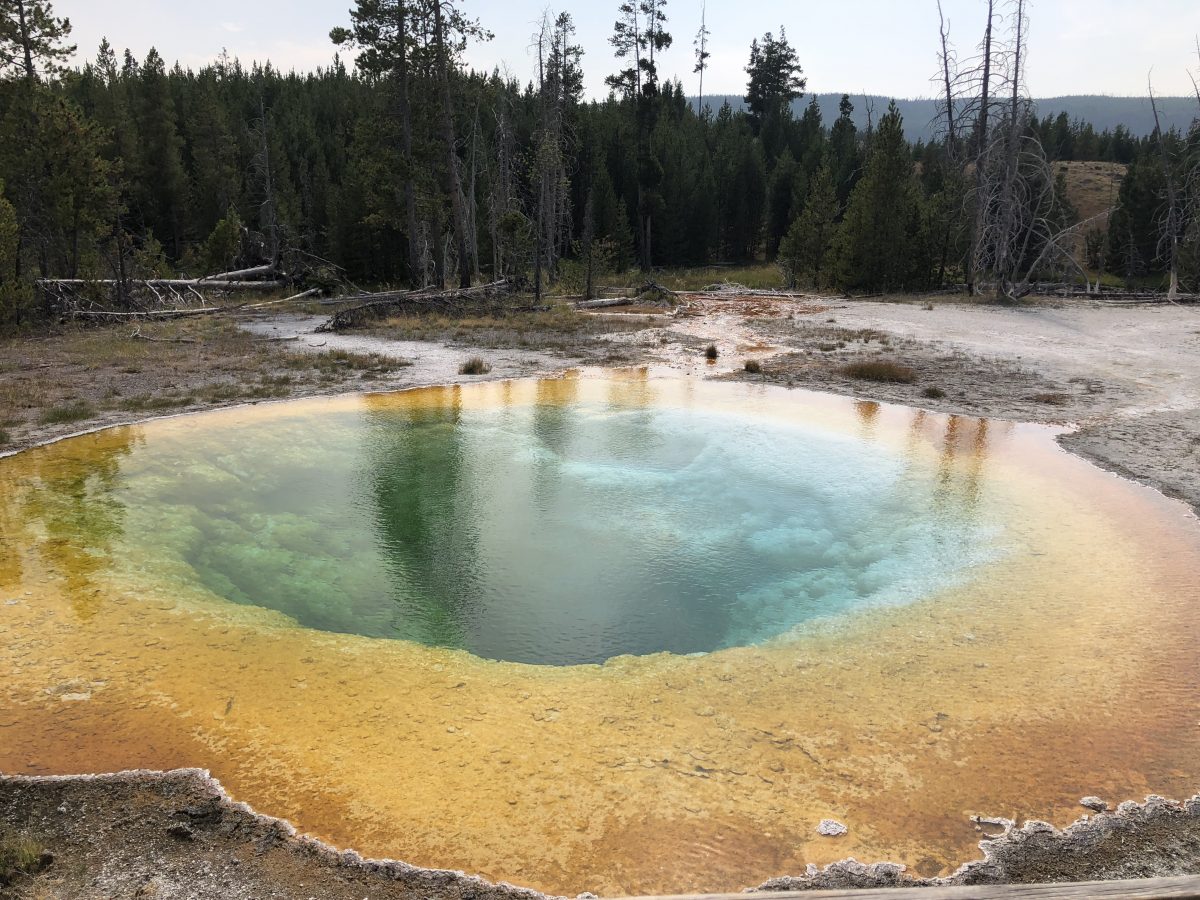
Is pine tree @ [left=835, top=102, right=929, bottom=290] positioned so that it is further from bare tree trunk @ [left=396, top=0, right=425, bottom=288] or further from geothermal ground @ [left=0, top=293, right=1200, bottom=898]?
bare tree trunk @ [left=396, top=0, right=425, bottom=288]

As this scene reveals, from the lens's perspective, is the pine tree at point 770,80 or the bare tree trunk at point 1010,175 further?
the pine tree at point 770,80

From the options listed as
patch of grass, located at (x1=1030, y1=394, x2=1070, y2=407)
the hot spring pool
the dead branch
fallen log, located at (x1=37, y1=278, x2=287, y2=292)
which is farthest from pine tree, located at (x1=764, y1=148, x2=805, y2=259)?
the hot spring pool

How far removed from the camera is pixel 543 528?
7.97m

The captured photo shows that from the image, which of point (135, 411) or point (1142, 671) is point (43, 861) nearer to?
point (1142, 671)

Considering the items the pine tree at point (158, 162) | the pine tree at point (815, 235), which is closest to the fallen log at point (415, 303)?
the pine tree at point (815, 235)

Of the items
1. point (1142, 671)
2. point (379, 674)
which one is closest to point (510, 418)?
point (379, 674)

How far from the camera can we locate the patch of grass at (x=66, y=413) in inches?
439

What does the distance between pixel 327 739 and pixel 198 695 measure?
104 cm

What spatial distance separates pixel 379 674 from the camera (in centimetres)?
530

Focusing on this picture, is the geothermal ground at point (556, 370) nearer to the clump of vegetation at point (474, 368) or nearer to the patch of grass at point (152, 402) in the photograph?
the patch of grass at point (152, 402)

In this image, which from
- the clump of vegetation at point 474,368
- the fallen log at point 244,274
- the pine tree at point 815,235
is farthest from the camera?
the pine tree at point 815,235

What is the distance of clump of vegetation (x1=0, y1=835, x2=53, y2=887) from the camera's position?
3.27 meters

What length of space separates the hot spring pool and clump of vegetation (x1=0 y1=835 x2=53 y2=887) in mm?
798

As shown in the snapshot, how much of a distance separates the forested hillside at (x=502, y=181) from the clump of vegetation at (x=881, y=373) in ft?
42.8
